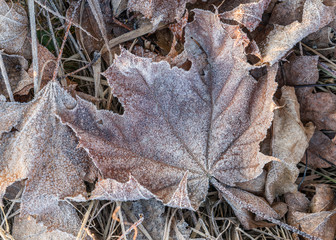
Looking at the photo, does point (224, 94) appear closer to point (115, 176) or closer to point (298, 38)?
point (298, 38)

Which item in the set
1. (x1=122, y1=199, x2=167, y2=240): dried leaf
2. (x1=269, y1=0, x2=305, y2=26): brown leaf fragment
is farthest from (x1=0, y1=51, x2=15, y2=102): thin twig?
(x1=269, y1=0, x2=305, y2=26): brown leaf fragment

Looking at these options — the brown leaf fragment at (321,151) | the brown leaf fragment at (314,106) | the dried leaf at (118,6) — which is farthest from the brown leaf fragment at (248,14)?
the brown leaf fragment at (321,151)

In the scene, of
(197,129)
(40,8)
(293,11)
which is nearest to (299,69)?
(293,11)

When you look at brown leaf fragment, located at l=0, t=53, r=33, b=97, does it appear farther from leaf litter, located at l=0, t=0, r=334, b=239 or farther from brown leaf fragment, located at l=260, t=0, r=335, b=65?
brown leaf fragment, located at l=260, t=0, r=335, b=65

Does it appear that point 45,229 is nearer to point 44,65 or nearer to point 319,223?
point 44,65

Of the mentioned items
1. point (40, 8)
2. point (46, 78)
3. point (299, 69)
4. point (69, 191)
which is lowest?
point (69, 191)

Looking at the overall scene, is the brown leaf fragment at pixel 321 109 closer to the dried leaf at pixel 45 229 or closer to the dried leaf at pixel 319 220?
the dried leaf at pixel 319 220
